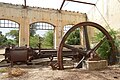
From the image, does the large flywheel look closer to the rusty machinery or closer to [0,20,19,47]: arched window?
the rusty machinery

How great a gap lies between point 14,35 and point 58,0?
1890 cm

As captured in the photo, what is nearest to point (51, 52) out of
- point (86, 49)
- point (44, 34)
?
point (86, 49)

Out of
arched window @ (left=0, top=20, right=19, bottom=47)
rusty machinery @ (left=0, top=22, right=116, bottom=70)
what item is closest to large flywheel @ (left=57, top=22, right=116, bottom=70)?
rusty machinery @ (left=0, top=22, right=116, bottom=70)

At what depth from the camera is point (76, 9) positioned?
14.5 metres

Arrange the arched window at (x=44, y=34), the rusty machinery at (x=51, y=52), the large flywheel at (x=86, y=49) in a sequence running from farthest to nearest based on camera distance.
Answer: the arched window at (x=44, y=34)
the rusty machinery at (x=51, y=52)
the large flywheel at (x=86, y=49)

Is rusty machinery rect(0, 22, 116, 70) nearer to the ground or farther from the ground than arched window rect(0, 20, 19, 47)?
nearer to the ground

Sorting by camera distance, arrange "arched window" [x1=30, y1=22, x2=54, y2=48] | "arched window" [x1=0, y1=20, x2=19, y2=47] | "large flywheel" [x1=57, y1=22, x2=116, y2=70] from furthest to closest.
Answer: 1. "arched window" [x1=30, y1=22, x2=54, y2=48]
2. "arched window" [x1=0, y1=20, x2=19, y2=47]
3. "large flywheel" [x1=57, y1=22, x2=116, y2=70]

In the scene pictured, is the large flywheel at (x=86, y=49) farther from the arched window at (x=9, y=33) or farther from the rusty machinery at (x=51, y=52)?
the arched window at (x=9, y=33)

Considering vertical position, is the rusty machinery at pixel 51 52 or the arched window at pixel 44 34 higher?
the arched window at pixel 44 34

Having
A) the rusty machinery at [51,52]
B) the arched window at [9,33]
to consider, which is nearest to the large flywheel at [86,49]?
the rusty machinery at [51,52]

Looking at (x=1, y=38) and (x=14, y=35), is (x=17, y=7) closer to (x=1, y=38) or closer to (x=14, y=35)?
(x=1, y=38)

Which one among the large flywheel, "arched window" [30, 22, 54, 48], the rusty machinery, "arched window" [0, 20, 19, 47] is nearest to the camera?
the large flywheel

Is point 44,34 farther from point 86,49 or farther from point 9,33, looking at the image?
point 86,49

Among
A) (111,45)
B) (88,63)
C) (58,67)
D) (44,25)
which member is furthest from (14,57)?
(44,25)
